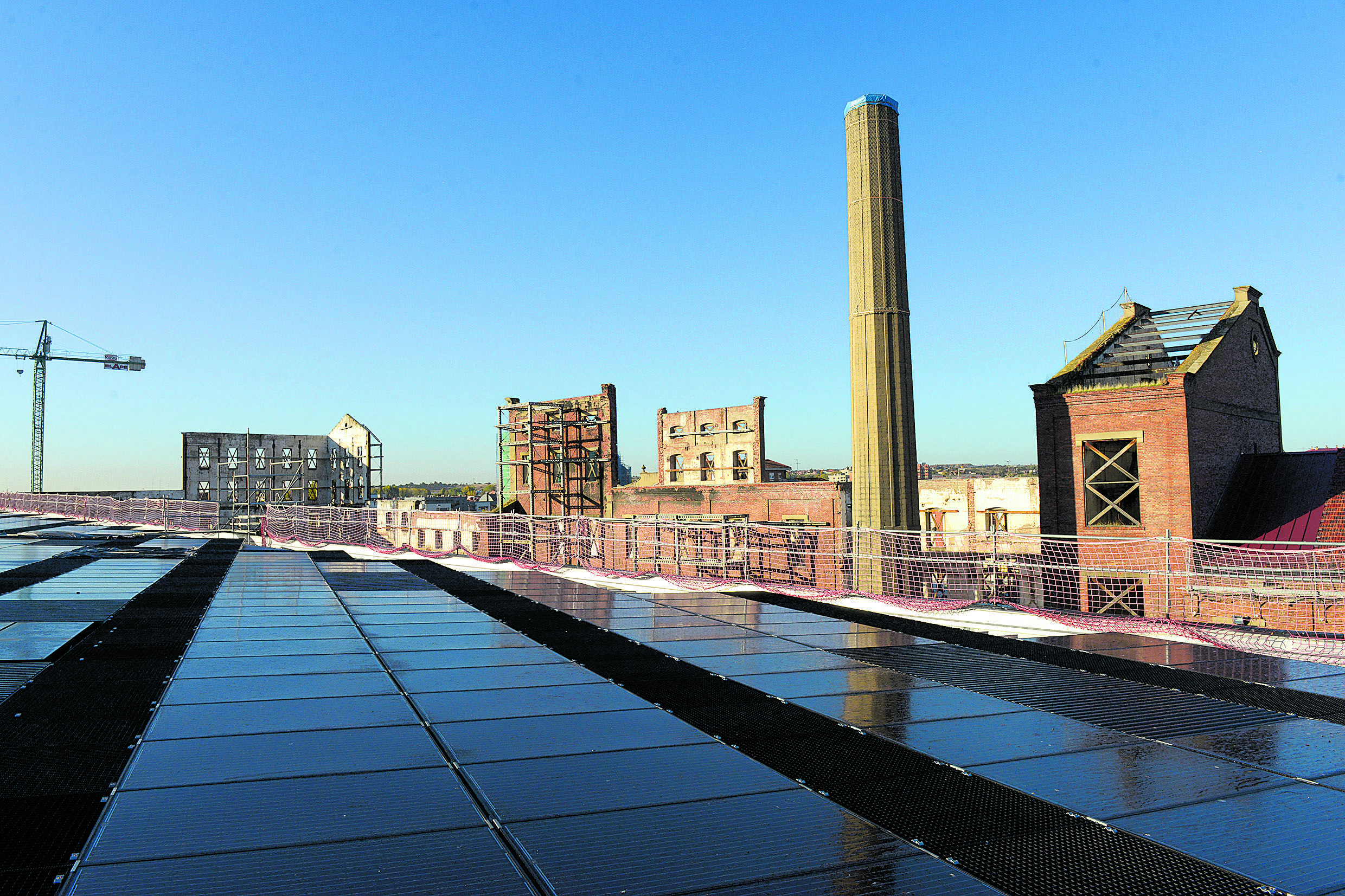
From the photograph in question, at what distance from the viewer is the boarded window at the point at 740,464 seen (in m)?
42.1

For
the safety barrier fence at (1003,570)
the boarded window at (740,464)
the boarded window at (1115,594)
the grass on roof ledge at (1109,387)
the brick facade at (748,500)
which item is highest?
the grass on roof ledge at (1109,387)

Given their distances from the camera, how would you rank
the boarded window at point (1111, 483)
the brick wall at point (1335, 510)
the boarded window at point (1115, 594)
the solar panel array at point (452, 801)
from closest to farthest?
the solar panel array at point (452, 801) < the brick wall at point (1335, 510) < the boarded window at point (1115, 594) < the boarded window at point (1111, 483)

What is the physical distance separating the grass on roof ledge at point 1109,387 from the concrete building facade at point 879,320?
7010 millimetres

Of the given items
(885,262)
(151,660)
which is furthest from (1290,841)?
(885,262)

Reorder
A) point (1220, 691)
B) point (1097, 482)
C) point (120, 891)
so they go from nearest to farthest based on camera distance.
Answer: point (120, 891)
point (1220, 691)
point (1097, 482)

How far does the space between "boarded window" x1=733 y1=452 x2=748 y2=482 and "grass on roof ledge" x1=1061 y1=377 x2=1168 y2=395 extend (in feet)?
57.4

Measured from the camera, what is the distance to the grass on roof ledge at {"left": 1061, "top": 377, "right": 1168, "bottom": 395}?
25.5 meters

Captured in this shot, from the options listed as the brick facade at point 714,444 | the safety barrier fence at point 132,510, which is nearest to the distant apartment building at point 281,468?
the safety barrier fence at point 132,510

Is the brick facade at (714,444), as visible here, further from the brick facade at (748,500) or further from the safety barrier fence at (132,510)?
the safety barrier fence at (132,510)

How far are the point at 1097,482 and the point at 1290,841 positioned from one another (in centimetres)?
2518

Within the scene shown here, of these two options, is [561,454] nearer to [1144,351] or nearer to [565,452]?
[565,452]

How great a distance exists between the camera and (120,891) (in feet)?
10.5

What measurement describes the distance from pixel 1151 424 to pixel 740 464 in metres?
20.6

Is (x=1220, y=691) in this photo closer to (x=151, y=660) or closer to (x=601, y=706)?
(x=601, y=706)
